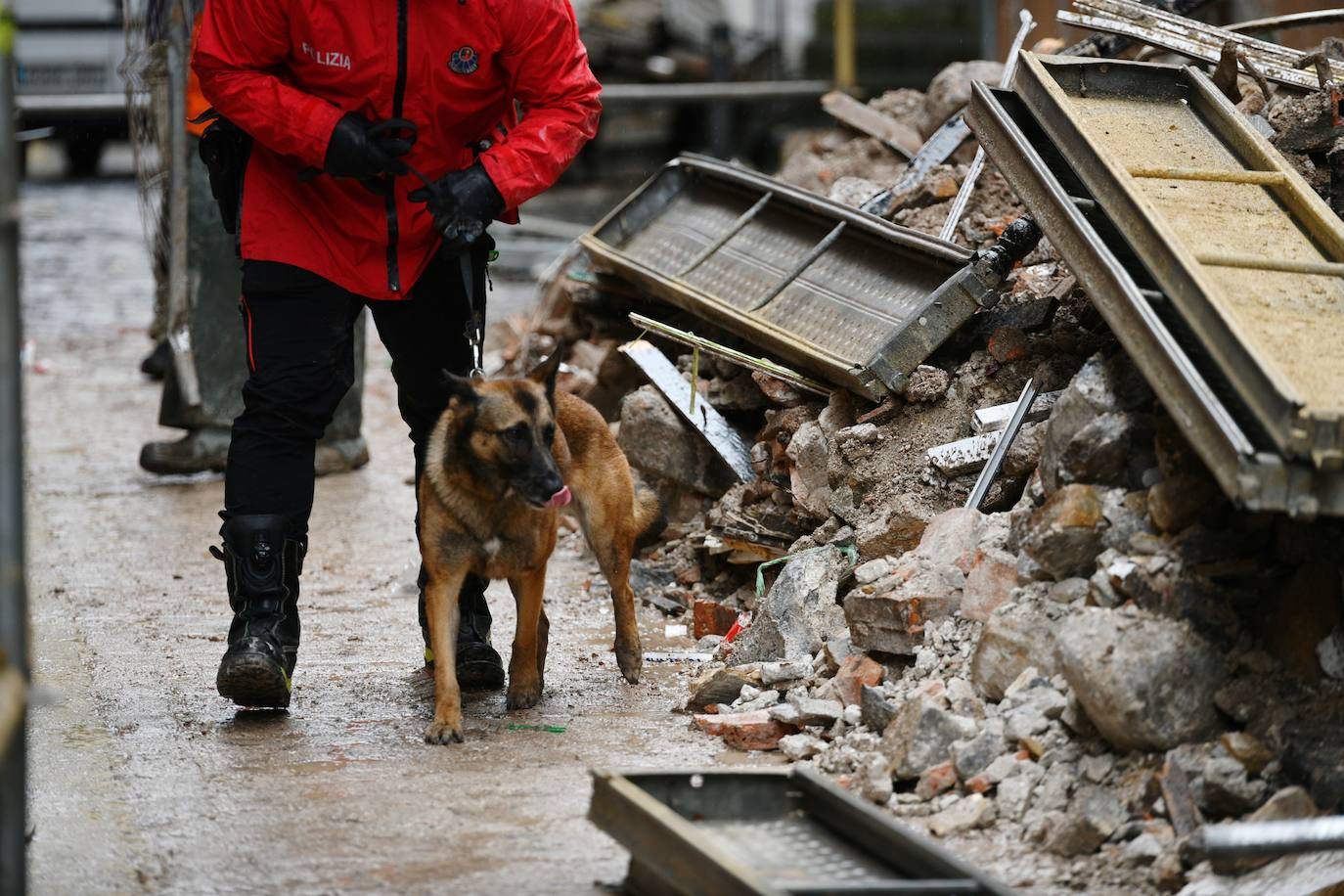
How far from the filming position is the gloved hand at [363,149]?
4.75 meters

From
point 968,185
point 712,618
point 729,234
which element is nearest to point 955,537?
point 712,618

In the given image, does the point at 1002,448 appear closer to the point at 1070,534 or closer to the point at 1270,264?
the point at 1070,534

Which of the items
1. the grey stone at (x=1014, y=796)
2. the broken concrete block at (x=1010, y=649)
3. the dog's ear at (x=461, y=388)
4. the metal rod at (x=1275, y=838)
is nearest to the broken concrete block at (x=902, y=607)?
the broken concrete block at (x=1010, y=649)

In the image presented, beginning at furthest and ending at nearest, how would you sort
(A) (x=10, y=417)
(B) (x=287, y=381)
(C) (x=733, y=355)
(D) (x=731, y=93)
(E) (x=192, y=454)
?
(D) (x=731, y=93) → (E) (x=192, y=454) → (C) (x=733, y=355) → (B) (x=287, y=381) → (A) (x=10, y=417)

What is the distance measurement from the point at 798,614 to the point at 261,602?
1.68m

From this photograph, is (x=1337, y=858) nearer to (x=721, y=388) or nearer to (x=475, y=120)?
(x=475, y=120)

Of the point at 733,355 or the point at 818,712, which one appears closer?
the point at 818,712

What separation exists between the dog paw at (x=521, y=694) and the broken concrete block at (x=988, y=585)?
1340 mm

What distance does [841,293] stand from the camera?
6.63 metres

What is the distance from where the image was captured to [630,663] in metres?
5.51

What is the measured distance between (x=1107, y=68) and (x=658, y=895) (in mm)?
3571

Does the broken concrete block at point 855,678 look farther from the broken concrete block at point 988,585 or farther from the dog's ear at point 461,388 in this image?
the dog's ear at point 461,388

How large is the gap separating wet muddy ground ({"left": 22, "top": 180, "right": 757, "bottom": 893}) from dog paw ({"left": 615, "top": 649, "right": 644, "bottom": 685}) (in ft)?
0.25

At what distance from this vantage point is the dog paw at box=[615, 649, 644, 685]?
551 centimetres
